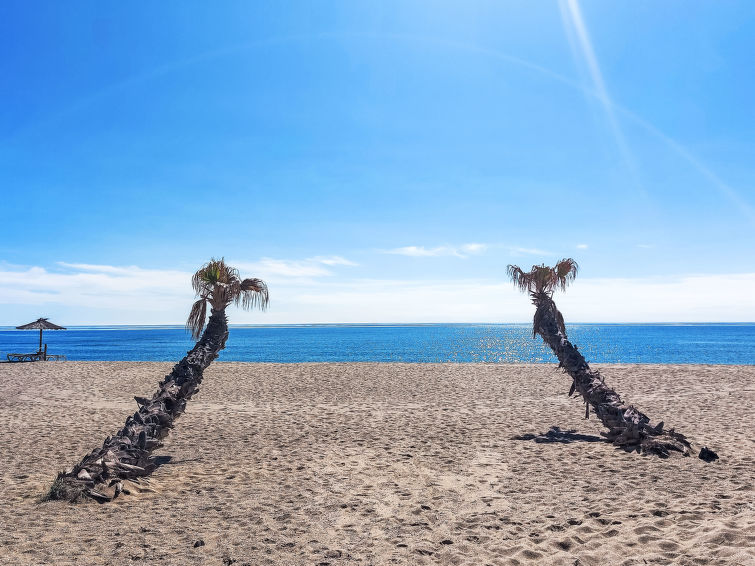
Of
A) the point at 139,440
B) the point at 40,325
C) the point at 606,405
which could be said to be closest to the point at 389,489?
the point at 139,440

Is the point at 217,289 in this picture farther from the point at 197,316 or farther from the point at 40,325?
the point at 40,325

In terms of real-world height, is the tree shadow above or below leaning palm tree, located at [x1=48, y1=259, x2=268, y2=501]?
below

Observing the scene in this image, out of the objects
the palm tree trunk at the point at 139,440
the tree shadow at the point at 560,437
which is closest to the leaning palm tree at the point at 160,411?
the palm tree trunk at the point at 139,440

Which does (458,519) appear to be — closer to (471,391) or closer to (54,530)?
(54,530)

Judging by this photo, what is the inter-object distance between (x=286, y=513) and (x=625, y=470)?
22.6 feet

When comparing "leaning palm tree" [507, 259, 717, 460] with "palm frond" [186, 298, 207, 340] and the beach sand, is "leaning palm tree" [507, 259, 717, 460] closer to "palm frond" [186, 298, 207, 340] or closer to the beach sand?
the beach sand

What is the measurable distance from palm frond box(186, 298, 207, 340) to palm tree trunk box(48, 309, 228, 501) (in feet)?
0.72

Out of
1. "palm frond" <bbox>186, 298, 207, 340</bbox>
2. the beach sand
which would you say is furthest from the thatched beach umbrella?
"palm frond" <bbox>186, 298, 207, 340</bbox>

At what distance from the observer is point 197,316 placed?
12.1m

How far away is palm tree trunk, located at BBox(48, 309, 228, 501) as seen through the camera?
311 inches

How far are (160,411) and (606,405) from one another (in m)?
11.5

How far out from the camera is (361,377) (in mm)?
27219

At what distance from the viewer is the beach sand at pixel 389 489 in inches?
233

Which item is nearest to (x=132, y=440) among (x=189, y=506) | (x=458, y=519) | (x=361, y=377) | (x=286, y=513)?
(x=189, y=506)
